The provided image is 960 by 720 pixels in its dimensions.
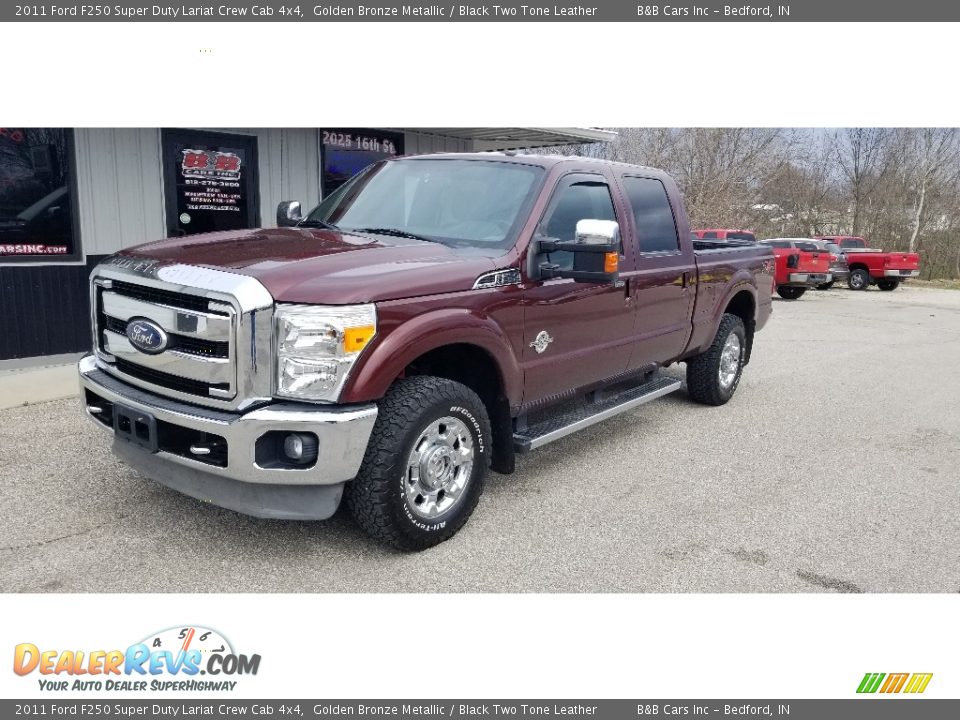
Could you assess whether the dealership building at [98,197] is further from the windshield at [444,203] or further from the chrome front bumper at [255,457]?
the chrome front bumper at [255,457]

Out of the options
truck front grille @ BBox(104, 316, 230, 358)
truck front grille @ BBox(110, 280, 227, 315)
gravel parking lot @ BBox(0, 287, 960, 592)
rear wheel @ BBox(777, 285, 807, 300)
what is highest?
truck front grille @ BBox(110, 280, 227, 315)

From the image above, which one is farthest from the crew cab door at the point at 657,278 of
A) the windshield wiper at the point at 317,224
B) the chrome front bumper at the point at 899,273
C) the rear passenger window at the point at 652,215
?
the chrome front bumper at the point at 899,273

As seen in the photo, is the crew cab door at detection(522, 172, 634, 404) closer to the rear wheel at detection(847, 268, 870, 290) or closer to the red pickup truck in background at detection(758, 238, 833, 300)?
the red pickup truck in background at detection(758, 238, 833, 300)

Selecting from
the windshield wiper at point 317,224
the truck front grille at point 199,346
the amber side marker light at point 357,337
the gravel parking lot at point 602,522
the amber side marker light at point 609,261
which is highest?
the windshield wiper at point 317,224

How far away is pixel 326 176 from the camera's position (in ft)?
35.4

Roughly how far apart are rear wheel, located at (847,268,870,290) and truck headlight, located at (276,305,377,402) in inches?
945

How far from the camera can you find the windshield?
443 centimetres

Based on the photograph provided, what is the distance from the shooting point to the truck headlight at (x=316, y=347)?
3.27m

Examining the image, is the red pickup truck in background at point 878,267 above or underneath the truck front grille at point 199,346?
underneath

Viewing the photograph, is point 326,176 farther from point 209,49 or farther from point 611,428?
point 611,428

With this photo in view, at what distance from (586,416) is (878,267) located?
21846 millimetres

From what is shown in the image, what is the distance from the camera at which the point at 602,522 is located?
4.31 metres

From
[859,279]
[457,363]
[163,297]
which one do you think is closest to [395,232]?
[457,363]

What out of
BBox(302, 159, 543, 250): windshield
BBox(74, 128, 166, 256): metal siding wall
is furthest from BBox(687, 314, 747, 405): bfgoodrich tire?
BBox(74, 128, 166, 256): metal siding wall
